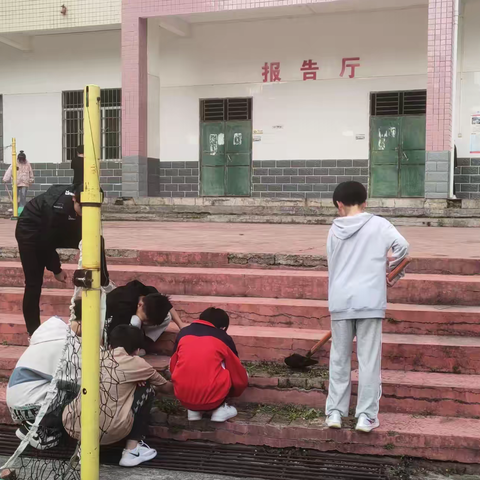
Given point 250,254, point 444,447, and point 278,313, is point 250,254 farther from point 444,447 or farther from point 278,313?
point 444,447

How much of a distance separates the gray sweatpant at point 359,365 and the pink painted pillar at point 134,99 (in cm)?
1054

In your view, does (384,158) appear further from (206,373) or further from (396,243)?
(206,373)

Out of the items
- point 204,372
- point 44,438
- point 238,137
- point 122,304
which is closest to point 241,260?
point 122,304

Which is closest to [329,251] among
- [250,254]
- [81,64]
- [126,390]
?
[126,390]

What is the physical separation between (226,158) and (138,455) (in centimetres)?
1140

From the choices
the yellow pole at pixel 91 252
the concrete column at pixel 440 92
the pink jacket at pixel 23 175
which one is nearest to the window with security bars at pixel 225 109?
the pink jacket at pixel 23 175

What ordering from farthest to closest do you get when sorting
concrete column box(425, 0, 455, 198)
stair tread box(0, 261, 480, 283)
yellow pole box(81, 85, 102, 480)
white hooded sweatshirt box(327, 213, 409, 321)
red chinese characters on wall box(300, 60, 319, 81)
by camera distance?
1. red chinese characters on wall box(300, 60, 319, 81)
2. concrete column box(425, 0, 455, 198)
3. stair tread box(0, 261, 480, 283)
4. white hooded sweatshirt box(327, 213, 409, 321)
5. yellow pole box(81, 85, 102, 480)

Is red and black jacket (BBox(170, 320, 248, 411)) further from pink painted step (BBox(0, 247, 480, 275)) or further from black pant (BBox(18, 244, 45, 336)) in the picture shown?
pink painted step (BBox(0, 247, 480, 275))

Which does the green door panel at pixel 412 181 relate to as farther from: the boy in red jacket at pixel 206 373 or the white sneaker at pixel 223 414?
the white sneaker at pixel 223 414

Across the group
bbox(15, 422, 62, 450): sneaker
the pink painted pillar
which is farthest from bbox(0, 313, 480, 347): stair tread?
the pink painted pillar

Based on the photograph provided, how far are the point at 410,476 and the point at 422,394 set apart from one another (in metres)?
0.64

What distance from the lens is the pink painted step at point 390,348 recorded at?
13.5ft

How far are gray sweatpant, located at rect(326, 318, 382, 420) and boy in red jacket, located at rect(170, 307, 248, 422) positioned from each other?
22.7 inches

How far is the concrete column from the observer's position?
37.5 ft
